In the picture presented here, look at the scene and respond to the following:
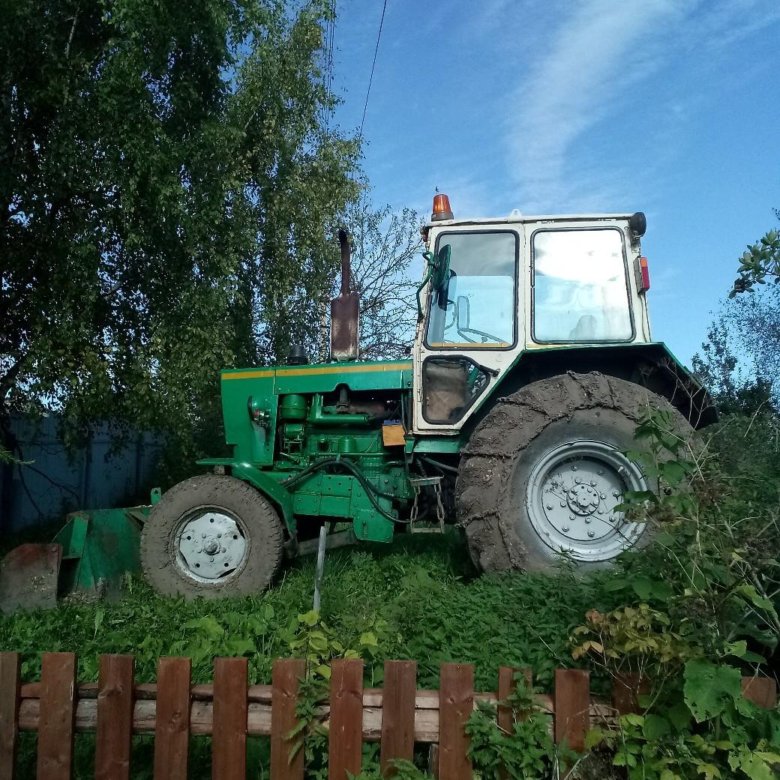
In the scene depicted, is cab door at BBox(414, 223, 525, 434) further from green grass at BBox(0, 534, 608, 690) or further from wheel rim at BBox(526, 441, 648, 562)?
green grass at BBox(0, 534, 608, 690)

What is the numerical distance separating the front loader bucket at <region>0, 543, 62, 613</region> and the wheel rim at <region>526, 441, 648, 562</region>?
3075 millimetres

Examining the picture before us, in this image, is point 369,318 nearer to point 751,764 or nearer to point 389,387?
point 389,387

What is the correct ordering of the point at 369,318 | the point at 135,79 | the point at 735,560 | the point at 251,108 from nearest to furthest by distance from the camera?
the point at 735,560, the point at 135,79, the point at 251,108, the point at 369,318

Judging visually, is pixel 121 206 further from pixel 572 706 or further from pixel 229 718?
pixel 572 706

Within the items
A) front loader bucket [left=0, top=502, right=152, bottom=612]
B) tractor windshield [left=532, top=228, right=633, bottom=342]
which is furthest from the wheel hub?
tractor windshield [left=532, top=228, right=633, bottom=342]

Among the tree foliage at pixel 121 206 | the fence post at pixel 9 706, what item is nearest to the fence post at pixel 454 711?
the fence post at pixel 9 706

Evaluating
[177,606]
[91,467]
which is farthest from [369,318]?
[177,606]

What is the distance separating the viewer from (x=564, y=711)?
252 centimetres

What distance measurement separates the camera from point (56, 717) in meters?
2.69

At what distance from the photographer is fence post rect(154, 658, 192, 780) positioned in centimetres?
Answer: 262

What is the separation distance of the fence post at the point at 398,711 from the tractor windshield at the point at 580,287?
304 centimetres

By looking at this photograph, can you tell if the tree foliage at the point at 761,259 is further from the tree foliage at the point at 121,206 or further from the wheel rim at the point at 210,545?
the tree foliage at the point at 121,206

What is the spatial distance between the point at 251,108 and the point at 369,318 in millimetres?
7899

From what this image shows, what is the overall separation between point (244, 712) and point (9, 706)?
842mm
